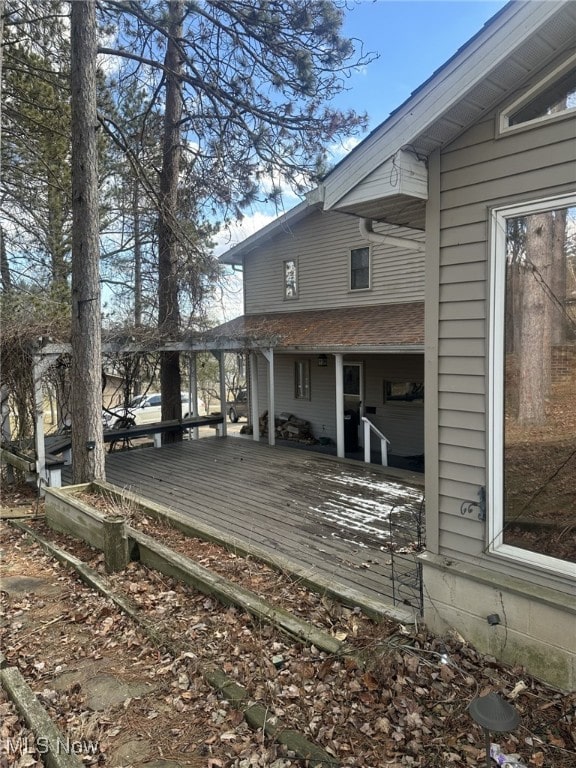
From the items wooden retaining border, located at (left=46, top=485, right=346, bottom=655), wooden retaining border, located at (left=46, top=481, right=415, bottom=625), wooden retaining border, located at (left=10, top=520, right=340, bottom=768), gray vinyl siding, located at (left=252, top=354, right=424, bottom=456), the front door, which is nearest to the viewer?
wooden retaining border, located at (left=10, top=520, right=340, bottom=768)

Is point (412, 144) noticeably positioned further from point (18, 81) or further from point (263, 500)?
point (18, 81)

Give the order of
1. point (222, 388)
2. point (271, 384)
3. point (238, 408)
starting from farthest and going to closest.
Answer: point (238, 408) → point (222, 388) → point (271, 384)

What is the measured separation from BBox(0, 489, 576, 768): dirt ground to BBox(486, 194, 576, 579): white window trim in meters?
0.70

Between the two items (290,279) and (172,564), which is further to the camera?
(290,279)

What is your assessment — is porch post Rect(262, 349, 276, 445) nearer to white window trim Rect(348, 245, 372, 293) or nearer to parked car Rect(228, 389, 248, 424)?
white window trim Rect(348, 245, 372, 293)

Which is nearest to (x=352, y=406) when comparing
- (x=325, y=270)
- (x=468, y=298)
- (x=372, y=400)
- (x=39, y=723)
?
(x=372, y=400)

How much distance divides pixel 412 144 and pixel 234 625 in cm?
340

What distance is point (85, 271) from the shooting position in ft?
22.3

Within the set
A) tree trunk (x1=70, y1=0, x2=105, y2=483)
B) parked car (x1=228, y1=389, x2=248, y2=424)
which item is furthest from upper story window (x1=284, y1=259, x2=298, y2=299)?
parked car (x1=228, y1=389, x2=248, y2=424)

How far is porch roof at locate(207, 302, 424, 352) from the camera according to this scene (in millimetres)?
9039

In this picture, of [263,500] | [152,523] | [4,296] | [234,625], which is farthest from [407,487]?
[4,296]
